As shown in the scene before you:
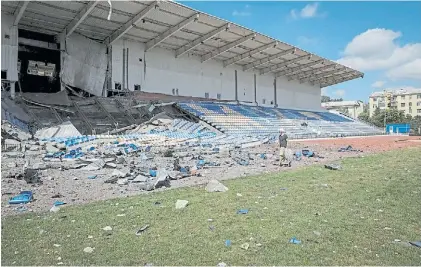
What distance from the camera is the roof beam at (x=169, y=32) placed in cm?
2385

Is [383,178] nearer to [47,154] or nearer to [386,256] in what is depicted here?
[386,256]

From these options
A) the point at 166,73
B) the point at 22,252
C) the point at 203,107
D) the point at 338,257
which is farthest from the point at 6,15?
the point at 338,257

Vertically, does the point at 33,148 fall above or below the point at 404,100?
below

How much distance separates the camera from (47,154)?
39.4ft

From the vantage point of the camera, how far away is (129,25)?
78.1 feet

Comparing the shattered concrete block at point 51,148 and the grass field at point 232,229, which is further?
the shattered concrete block at point 51,148

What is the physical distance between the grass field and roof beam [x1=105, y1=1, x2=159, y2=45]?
56.0ft

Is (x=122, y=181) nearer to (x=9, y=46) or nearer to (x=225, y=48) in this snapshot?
(x=9, y=46)

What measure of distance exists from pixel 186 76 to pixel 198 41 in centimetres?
477

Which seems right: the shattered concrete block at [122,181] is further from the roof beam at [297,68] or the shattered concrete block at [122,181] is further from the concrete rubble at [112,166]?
the roof beam at [297,68]

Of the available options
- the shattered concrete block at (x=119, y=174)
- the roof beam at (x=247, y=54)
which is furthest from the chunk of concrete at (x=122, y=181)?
the roof beam at (x=247, y=54)

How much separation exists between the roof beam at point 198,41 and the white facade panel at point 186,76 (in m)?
0.94

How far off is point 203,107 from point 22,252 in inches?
1054

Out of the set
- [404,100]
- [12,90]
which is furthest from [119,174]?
[404,100]
